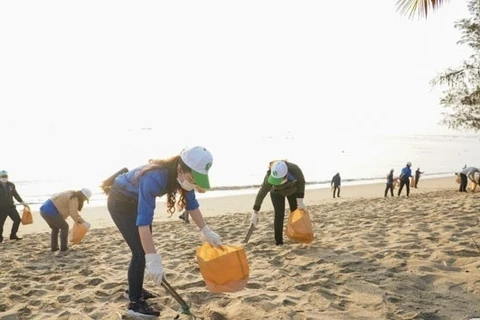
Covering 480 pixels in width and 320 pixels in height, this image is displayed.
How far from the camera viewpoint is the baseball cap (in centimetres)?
515

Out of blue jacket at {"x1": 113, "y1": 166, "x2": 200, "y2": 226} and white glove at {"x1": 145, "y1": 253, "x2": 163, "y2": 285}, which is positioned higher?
blue jacket at {"x1": 113, "y1": 166, "x2": 200, "y2": 226}

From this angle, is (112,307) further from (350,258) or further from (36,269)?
(350,258)

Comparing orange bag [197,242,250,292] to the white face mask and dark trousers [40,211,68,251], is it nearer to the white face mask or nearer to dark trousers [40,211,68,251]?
the white face mask

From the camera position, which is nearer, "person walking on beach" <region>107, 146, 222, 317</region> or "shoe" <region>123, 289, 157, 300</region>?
"person walking on beach" <region>107, 146, 222, 317</region>

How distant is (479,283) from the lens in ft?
11.6

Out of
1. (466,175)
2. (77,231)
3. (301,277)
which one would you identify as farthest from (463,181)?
(77,231)

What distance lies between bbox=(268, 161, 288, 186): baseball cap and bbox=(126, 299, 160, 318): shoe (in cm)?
247

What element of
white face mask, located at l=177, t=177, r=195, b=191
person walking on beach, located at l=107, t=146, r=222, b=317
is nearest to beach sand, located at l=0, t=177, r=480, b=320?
person walking on beach, located at l=107, t=146, r=222, b=317

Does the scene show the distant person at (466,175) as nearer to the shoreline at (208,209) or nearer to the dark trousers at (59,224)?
the shoreline at (208,209)

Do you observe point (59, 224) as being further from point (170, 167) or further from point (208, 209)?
point (208, 209)

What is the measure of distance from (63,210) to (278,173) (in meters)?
3.79

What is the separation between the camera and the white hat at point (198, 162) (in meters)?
2.83

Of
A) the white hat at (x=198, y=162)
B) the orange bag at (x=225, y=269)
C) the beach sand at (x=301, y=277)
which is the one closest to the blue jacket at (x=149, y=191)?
the white hat at (x=198, y=162)

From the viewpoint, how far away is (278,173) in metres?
5.14
